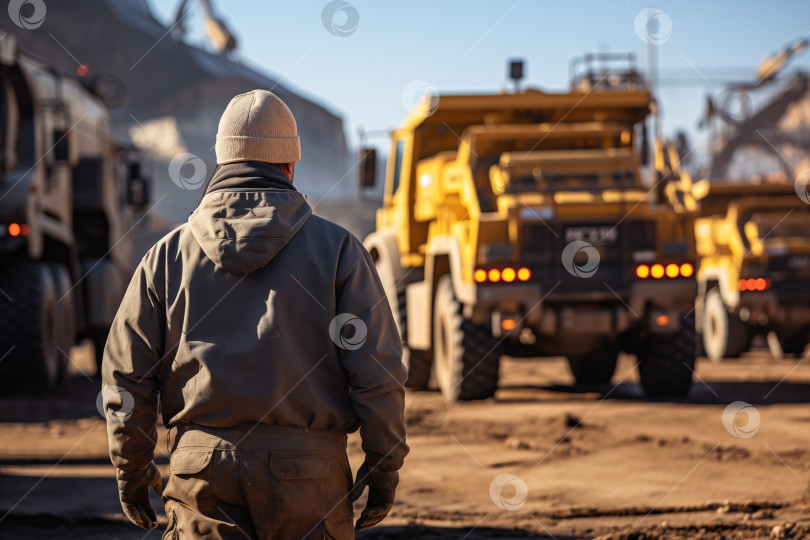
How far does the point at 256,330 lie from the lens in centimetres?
269

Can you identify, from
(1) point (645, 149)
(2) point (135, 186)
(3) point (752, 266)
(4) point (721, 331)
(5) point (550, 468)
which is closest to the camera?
(5) point (550, 468)

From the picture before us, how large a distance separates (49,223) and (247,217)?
8.98 metres

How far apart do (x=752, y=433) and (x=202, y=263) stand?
6342 mm

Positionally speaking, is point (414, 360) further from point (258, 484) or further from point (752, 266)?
point (258, 484)

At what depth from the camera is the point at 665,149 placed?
433 inches

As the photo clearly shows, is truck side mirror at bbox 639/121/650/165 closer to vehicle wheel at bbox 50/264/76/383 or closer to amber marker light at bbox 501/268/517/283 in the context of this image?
amber marker light at bbox 501/268/517/283

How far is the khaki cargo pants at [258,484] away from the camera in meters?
2.61

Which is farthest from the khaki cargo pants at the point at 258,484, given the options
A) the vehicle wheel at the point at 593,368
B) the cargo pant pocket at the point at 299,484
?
the vehicle wheel at the point at 593,368

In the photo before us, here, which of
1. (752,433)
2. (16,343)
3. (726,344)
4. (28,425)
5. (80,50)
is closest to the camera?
(752,433)

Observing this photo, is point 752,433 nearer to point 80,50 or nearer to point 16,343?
point 16,343

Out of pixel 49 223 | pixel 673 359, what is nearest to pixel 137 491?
pixel 673 359

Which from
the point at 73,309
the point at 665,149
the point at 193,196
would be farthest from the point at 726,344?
the point at 193,196

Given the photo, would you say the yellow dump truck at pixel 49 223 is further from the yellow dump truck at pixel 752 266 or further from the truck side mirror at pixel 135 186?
the yellow dump truck at pixel 752 266

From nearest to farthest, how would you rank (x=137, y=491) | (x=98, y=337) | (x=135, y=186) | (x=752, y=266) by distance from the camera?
(x=137, y=491) → (x=98, y=337) → (x=752, y=266) → (x=135, y=186)
